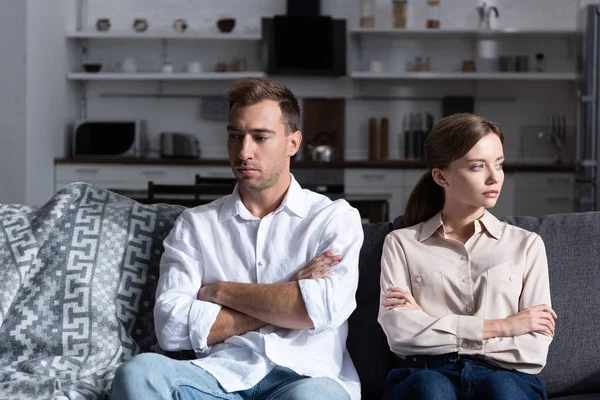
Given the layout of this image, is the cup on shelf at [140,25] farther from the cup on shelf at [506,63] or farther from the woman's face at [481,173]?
the woman's face at [481,173]

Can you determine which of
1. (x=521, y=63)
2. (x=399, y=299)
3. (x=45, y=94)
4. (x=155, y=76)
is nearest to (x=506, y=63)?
(x=521, y=63)

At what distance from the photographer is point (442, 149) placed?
7.77 ft

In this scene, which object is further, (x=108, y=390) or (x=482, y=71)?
(x=482, y=71)

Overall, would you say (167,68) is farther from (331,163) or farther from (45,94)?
(331,163)

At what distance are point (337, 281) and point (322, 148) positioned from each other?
16.0 feet

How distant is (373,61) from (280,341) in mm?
5316

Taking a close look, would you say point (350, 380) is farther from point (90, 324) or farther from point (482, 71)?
point (482, 71)

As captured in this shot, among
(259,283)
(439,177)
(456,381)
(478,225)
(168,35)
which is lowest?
(456,381)

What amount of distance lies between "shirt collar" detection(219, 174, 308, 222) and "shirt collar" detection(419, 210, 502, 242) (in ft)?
1.12

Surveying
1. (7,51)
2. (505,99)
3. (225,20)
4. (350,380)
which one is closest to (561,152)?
(505,99)

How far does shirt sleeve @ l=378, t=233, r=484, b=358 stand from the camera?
217 cm

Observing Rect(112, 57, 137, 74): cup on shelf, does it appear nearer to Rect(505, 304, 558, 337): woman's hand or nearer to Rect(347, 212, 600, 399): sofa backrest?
Rect(347, 212, 600, 399): sofa backrest

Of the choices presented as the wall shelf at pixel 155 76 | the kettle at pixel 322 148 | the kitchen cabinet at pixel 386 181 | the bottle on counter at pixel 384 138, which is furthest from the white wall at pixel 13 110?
the bottle on counter at pixel 384 138

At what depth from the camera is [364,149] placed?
743cm
